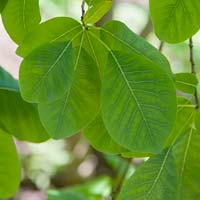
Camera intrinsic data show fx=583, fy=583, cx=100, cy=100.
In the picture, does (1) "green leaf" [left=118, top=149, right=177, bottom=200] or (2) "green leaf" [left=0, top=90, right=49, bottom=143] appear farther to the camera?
(2) "green leaf" [left=0, top=90, right=49, bottom=143]

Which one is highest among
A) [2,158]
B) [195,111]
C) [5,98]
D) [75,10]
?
[195,111]

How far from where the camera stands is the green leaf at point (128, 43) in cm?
99

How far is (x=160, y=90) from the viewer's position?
946mm

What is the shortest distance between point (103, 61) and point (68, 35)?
0.08 meters

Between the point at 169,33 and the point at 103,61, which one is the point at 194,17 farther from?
the point at 103,61

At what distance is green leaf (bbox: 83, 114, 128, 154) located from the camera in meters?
1.12

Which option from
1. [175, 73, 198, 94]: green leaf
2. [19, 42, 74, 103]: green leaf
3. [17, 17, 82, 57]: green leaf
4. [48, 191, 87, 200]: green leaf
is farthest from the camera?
[48, 191, 87, 200]: green leaf

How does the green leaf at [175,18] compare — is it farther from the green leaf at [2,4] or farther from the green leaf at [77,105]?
the green leaf at [2,4]

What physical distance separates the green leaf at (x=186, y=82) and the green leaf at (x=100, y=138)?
169 millimetres

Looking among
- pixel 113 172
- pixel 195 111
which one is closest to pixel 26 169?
pixel 113 172

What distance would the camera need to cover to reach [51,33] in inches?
41.4

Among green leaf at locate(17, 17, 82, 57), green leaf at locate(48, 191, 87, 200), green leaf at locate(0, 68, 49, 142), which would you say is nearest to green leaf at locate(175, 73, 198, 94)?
green leaf at locate(17, 17, 82, 57)

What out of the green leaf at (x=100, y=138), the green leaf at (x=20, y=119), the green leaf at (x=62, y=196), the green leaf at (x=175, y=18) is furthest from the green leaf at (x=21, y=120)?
the green leaf at (x=62, y=196)

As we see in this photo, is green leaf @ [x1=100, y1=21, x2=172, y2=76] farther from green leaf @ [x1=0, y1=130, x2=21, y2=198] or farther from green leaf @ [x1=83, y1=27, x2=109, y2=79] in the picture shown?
green leaf @ [x1=0, y1=130, x2=21, y2=198]
